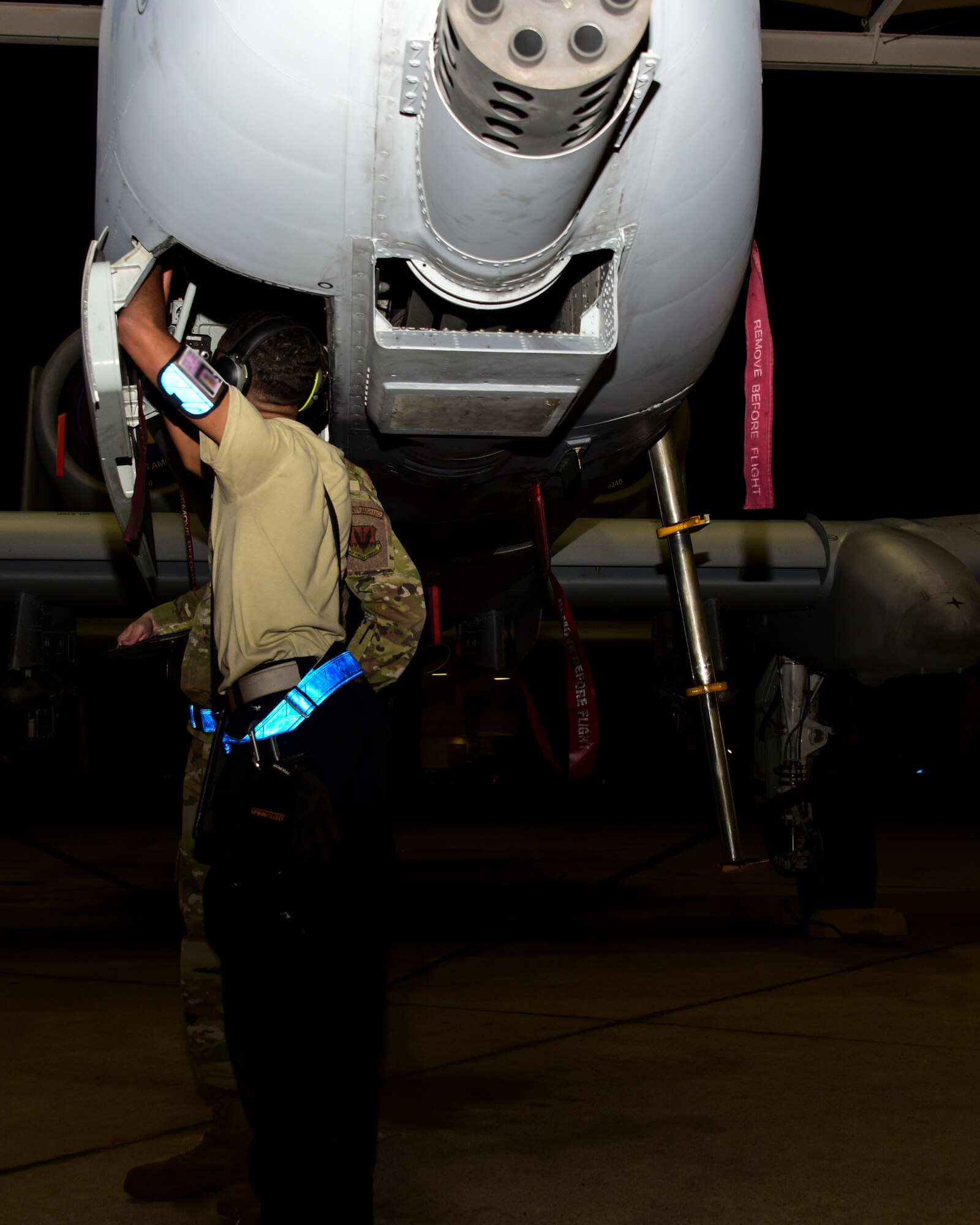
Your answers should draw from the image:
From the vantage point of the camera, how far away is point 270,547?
6.97 feet

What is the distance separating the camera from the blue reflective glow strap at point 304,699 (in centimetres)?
209

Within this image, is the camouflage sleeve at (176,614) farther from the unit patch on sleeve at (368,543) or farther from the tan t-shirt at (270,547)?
the tan t-shirt at (270,547)

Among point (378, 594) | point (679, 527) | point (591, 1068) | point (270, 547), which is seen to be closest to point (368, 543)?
point (378, 594)

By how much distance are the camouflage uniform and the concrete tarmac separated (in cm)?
35

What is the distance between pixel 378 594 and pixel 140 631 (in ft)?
2.79

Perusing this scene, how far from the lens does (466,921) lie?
6730 millimetres

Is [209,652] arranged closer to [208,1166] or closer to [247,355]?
[247,355]

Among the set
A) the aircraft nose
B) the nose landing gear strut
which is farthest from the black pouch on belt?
the aircraft nose

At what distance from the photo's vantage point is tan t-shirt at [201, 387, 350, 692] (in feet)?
6.84

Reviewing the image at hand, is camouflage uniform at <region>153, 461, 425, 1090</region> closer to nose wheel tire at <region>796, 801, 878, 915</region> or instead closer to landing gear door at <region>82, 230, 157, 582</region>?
landing gear door at <region>82, 230, 157, 582</region>

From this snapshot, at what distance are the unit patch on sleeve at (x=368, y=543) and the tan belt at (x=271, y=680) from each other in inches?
14.5

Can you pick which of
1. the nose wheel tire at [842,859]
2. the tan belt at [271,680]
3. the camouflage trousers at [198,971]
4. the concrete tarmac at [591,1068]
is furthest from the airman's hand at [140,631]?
the nose wheel tire at [842,859]

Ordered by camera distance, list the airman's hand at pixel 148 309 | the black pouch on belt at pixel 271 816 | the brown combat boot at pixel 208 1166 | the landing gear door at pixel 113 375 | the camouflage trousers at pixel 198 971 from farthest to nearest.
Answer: the camouflage trousers at pixel 198 971
the brown combat boot at pixel 208 1166
the landing gear door at pixel 113 375
the airman's hand at pixel 148 309
the black pouch on belt at pixel 271 816

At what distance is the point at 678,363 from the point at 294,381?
3.00ft
